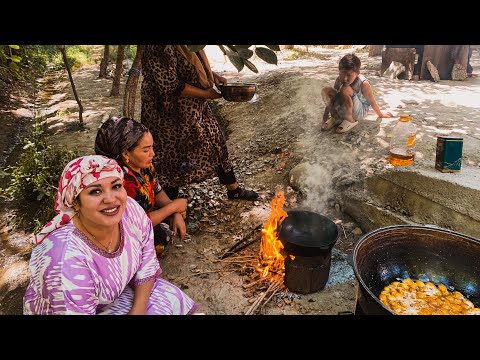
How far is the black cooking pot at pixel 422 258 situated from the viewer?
284 cm

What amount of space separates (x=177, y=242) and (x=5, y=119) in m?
7.29

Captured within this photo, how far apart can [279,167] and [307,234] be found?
236 centimetres

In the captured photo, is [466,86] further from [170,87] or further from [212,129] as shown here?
[170,87]

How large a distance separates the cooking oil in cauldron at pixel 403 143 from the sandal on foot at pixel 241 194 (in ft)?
6.46

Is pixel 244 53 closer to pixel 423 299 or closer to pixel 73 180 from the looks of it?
pixel 73 180

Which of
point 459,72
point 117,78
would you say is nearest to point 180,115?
point 117,78

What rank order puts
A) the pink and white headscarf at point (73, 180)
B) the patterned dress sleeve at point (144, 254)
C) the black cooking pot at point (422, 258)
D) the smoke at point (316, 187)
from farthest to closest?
the smoke at point (316, 187)
the black cooking pot at point (422, 258)
the patterned dress sleeve at point (144, 254)
the pink and white headscarf at point (73, 180)

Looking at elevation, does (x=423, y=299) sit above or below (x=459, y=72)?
below

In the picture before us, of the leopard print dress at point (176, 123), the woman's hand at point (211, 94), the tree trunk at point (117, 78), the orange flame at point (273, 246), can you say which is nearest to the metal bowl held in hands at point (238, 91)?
the woman's hand at point (211, 94)

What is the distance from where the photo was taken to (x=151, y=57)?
3.55 m

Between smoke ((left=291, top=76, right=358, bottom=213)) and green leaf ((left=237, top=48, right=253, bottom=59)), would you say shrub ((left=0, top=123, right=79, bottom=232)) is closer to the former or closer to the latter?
smoke ((left=291, top=76, right=358, bottom=213))

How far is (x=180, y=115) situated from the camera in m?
4.00

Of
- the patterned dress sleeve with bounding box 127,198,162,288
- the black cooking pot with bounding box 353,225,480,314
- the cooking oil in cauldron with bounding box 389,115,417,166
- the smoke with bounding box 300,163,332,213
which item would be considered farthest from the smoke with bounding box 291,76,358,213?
the patterned dress sleeve with bounding box 127,198,162,288

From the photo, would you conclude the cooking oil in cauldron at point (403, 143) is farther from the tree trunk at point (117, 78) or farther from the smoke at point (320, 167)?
the tree trunk at point (117, 78)
